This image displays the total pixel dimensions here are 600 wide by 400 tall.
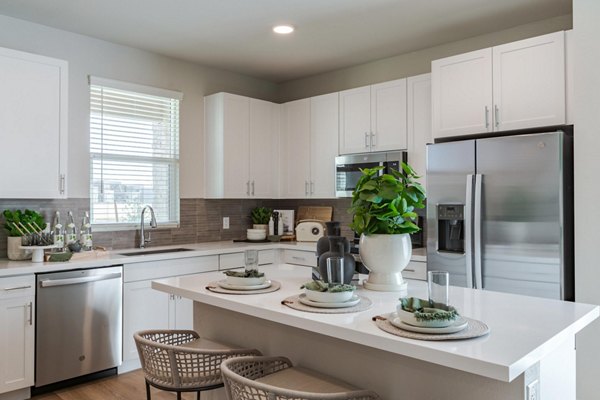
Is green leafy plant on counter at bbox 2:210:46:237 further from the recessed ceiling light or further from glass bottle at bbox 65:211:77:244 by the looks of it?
the recessed ceiling light

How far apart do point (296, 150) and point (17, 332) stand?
9.42 feet

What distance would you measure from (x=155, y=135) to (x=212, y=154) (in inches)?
22.1

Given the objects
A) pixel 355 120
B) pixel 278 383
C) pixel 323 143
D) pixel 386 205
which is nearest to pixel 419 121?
pixel 355 120

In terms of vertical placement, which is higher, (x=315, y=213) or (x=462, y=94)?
(x=462, y=94)

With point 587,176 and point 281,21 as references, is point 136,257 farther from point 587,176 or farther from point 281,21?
point 587,176

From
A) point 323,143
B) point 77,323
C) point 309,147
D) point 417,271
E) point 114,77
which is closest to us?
point 77,323

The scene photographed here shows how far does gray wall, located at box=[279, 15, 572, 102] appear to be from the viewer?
3500 millimetres

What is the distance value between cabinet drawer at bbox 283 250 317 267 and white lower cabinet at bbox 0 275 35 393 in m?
2.13

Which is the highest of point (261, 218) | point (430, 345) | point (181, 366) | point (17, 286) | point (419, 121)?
Answer: point (419, 121)

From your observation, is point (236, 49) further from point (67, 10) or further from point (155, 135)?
point (67, 10)

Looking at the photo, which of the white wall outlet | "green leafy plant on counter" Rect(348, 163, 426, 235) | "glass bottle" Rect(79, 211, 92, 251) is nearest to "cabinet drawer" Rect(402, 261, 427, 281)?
"green leafy plant on counter" Rect(348, 163, 426, 235)

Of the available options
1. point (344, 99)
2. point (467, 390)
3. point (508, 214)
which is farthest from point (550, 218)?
point (344, 99)

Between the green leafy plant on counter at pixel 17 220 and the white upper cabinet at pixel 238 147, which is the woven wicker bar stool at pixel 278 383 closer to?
the green leafy plant on counter at pixel 17 220

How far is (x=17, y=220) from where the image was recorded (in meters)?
3.19
